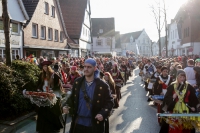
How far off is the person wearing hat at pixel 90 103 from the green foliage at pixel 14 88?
4.07 meters

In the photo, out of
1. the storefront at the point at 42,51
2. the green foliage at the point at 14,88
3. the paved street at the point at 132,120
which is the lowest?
the paved street at the point at 132,120

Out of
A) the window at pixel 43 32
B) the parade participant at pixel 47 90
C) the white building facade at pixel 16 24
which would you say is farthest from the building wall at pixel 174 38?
the parade participant at pixel 47 90

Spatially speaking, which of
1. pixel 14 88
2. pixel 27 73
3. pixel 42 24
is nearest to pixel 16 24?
pixel 42 24

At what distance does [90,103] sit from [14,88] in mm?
4584

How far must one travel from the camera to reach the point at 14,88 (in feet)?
25.6

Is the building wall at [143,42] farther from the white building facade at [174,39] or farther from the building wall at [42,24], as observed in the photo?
the building wall at [42,24]

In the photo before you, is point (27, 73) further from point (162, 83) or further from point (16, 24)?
point (16, 24)

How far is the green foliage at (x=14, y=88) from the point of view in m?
7.54

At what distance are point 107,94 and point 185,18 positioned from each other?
39.7 metres

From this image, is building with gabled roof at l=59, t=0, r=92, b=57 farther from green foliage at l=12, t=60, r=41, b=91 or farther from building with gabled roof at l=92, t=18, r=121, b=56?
green foliage at l=12, t=60, r=41, b=91

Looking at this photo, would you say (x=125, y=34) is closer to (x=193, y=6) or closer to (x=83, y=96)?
(x=193, y=6)

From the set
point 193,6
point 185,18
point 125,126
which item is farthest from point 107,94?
point 185,18

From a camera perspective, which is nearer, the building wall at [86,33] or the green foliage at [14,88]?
the green foliage at [14,88]

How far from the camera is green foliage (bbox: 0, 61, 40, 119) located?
754 cm
